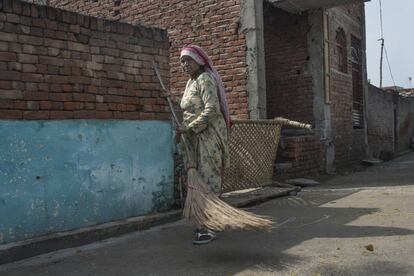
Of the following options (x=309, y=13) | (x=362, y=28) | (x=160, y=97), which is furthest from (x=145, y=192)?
(x=362, y=28)

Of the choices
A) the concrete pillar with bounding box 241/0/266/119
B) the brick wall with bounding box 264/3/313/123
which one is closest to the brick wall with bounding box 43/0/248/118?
the concrete pillar with bounding box 241/0/266/119

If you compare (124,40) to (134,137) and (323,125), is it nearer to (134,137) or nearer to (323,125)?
(134,137)

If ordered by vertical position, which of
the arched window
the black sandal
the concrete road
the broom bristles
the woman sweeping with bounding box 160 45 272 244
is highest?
the arched window

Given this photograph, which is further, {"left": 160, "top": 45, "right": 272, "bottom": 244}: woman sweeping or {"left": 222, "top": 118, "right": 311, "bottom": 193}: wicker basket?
{"left": 222, "top": 118, "right": 311, "bottom": 193}: wicker basket

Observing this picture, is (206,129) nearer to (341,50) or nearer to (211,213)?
(211,213)

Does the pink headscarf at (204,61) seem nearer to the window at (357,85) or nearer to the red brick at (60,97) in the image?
the red brick at (60,97)

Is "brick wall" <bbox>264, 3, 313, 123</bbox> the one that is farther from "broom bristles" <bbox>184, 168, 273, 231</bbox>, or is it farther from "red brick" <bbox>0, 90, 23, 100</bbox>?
"red brick" <bbox>0, 90, 23, 100</bbox>

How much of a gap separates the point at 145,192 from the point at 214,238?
1247mm

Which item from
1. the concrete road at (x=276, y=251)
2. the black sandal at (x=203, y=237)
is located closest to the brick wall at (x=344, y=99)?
the concrete road at (x=276, y=251)

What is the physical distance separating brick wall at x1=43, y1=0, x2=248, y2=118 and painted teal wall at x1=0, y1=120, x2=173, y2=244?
10.7ft

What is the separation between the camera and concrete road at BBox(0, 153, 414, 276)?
11.4ft

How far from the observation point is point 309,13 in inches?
393

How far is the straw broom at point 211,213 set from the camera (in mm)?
3861

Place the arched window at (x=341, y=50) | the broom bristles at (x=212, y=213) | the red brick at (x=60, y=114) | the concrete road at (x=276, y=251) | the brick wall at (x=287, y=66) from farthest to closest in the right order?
the arched window at (x=341, y=50) < the brick wall at (x=287, y=66) < the red brick at (x=60, y=114) < the broom bristles at (x=212, y=213) < the concrete road at (x=276, y=251)
